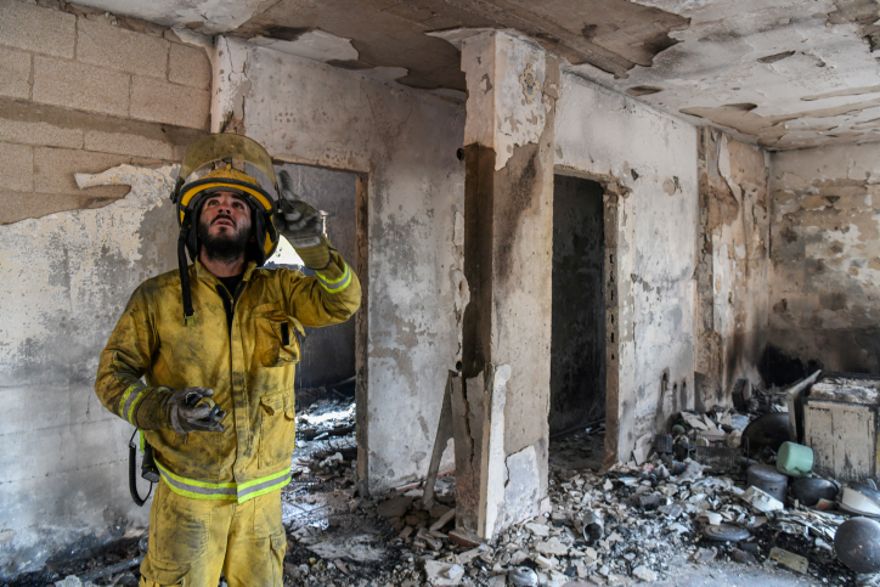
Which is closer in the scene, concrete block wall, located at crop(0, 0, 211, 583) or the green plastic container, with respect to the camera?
concrete block wall, located at crop(0, 0, 211, 583)

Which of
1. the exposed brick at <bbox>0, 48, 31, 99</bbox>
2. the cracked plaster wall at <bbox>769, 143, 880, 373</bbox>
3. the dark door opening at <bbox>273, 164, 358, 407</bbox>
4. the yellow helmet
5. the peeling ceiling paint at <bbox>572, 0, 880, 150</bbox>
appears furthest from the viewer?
the dark door opening at <bbox>273, 164, 358, 407</bbox>

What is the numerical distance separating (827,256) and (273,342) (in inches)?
278

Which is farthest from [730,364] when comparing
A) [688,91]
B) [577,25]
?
[577,25]

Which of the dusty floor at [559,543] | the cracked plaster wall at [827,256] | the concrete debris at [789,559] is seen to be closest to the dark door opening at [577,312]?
the dusty floor at [559,543]

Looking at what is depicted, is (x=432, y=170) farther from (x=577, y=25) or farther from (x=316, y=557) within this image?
(x=316, y=557)

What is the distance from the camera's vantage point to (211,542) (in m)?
1.96

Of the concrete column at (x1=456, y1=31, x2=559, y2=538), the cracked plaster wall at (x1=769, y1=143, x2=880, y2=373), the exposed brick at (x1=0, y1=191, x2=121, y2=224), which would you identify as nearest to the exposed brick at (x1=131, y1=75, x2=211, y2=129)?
the exposed brick at (x1=0, y1=191, x2=121, y2=224)

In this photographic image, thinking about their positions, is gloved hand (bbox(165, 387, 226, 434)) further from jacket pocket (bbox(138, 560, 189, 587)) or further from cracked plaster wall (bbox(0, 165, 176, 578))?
cracked plaster wall (bbox(0, 165, 176, 578))

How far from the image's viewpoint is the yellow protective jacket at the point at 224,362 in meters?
1.94

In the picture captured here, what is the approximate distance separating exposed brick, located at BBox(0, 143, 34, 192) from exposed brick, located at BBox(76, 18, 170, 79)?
545 mm

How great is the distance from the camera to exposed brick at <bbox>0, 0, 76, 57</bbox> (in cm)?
283

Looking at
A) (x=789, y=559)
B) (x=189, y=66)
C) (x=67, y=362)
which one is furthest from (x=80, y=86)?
(x=789, y=559)

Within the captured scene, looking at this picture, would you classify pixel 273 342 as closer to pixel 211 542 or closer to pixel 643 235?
pixel 211 542

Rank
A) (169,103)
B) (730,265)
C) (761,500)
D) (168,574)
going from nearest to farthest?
(168,574) → (169,103) → (761,500) → (730,265)
